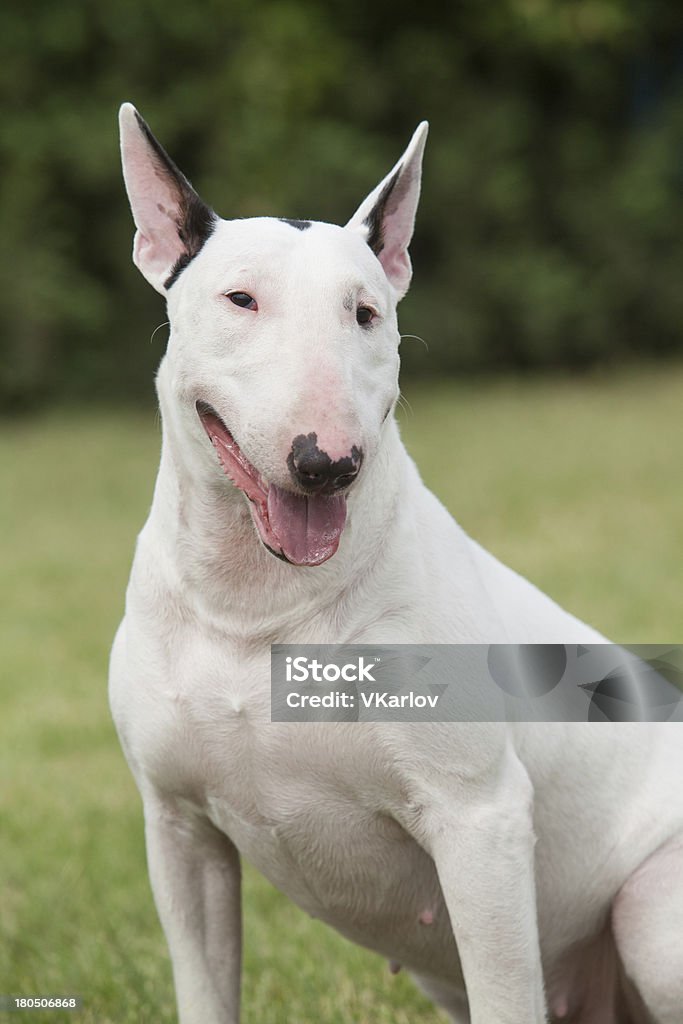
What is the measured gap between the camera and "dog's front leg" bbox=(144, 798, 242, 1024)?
2654 millimetres

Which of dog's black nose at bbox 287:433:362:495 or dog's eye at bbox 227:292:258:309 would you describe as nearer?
dog's black nose at bbox 287:433:362:495

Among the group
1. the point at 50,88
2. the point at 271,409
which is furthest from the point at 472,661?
the point at 50,88

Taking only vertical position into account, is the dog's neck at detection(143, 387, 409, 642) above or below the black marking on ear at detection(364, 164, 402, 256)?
below

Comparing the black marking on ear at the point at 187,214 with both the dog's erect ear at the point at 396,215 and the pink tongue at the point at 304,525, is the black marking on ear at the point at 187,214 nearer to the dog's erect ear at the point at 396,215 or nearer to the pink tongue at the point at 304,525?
the dog's erect ear at the point at 396,215

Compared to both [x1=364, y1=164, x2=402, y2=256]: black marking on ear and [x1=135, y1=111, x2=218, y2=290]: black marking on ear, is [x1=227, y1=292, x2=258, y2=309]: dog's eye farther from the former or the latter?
[x1=364, y1=164, x2=402, y2=256]: black marking on ear

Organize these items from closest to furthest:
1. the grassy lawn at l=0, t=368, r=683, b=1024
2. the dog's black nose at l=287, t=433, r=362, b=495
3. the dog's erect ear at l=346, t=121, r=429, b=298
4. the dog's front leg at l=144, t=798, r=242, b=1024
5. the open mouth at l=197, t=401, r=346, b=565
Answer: the dog's black nose at l=287, t=433, r=362, b=495, the open mouth at l=197, t=401, r=346, b=565, the dog's erect ear at l=346, t=121, r=429, b=298, the dog's front leg at l=144, t=798, r=242, b=1024, the grassy lawn at l=0, t=368, r=683, b=1024

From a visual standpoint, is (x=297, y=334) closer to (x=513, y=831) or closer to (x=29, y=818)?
(x=513, y=831)

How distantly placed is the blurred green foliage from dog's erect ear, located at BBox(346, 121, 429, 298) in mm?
13926

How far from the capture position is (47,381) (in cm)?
1697

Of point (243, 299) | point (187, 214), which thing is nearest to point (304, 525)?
point (243, 299)

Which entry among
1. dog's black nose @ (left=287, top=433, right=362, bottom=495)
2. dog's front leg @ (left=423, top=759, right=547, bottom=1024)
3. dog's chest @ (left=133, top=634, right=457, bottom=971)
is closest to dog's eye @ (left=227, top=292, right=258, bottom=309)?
dog's black nose @ (left=287, top=433, right=362, bottom=495)

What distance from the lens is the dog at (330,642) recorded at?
2213mm

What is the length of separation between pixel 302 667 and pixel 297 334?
0.57 metres

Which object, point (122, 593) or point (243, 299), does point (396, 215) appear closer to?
point (243, 299)
